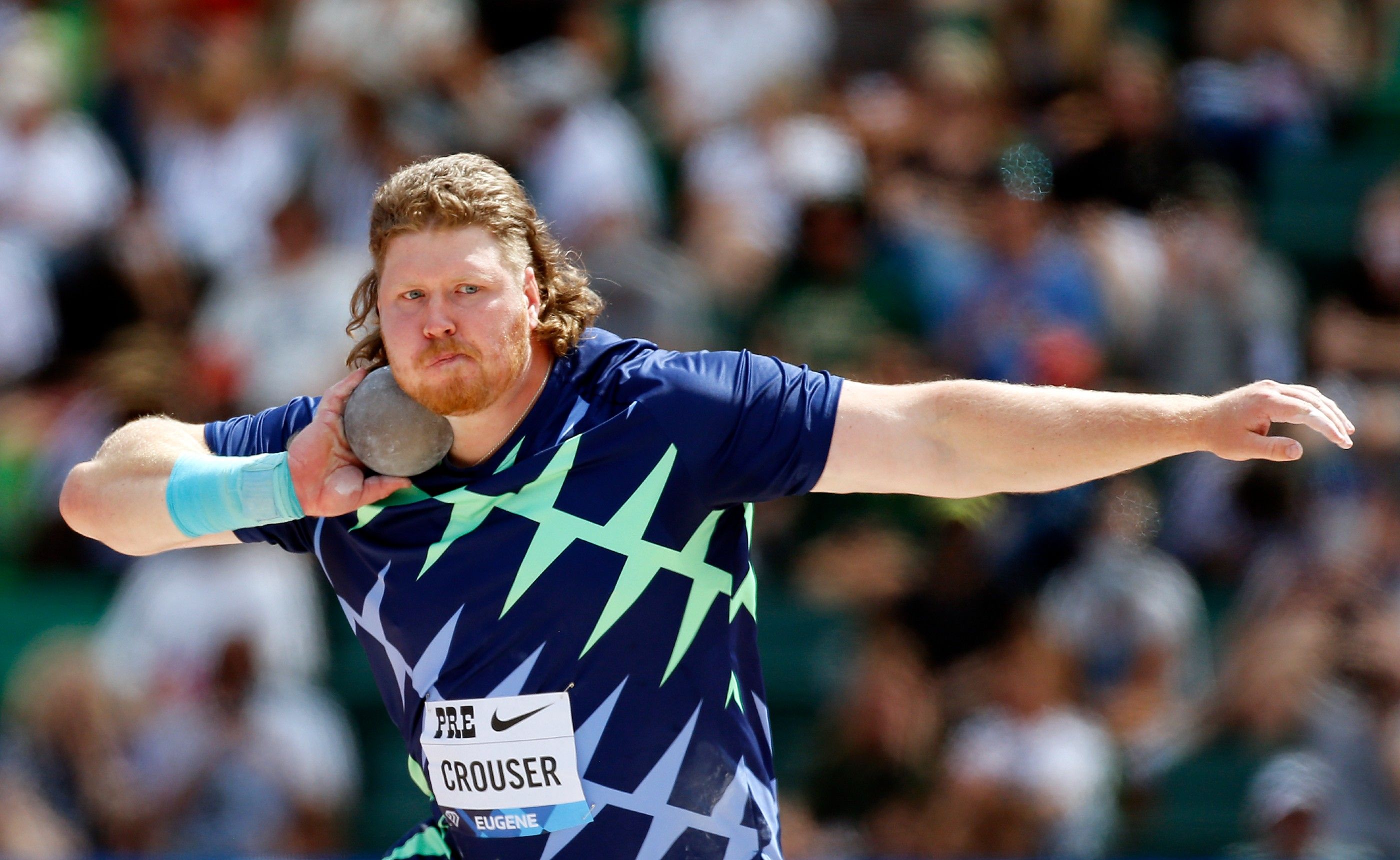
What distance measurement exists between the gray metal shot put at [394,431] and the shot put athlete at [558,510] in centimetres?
4

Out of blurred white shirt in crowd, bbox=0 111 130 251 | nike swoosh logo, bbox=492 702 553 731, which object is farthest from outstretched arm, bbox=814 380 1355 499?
blurred white shirt in crowd, bbox=0 111 130 251

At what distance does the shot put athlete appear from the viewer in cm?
379

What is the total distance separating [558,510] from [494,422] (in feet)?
0.85

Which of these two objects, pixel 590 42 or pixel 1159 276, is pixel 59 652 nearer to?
pixel 590 42

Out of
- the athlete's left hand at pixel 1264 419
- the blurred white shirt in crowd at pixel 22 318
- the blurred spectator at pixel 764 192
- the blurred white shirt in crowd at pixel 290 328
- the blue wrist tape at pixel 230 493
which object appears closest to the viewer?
the athlete's left hand at pixel 1264 419

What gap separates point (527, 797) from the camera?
→ 3.83 m

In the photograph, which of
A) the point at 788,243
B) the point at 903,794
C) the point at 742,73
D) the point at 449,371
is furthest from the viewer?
the point at 742,73

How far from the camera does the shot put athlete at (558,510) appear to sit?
149 inches

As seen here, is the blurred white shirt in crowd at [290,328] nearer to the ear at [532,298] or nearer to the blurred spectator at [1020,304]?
the blurred spectator at [1020,304]

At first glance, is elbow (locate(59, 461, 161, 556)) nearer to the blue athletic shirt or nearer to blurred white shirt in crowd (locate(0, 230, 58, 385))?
the blue athletic shirt

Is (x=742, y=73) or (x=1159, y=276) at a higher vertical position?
(x=742, y=73)

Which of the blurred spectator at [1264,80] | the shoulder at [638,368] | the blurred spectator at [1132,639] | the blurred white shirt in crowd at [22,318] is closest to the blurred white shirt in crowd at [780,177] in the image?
the blurred spectator at [1264,80]

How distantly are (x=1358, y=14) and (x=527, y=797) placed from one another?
9.08 m

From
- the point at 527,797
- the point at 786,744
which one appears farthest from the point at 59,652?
the point at 527,797
